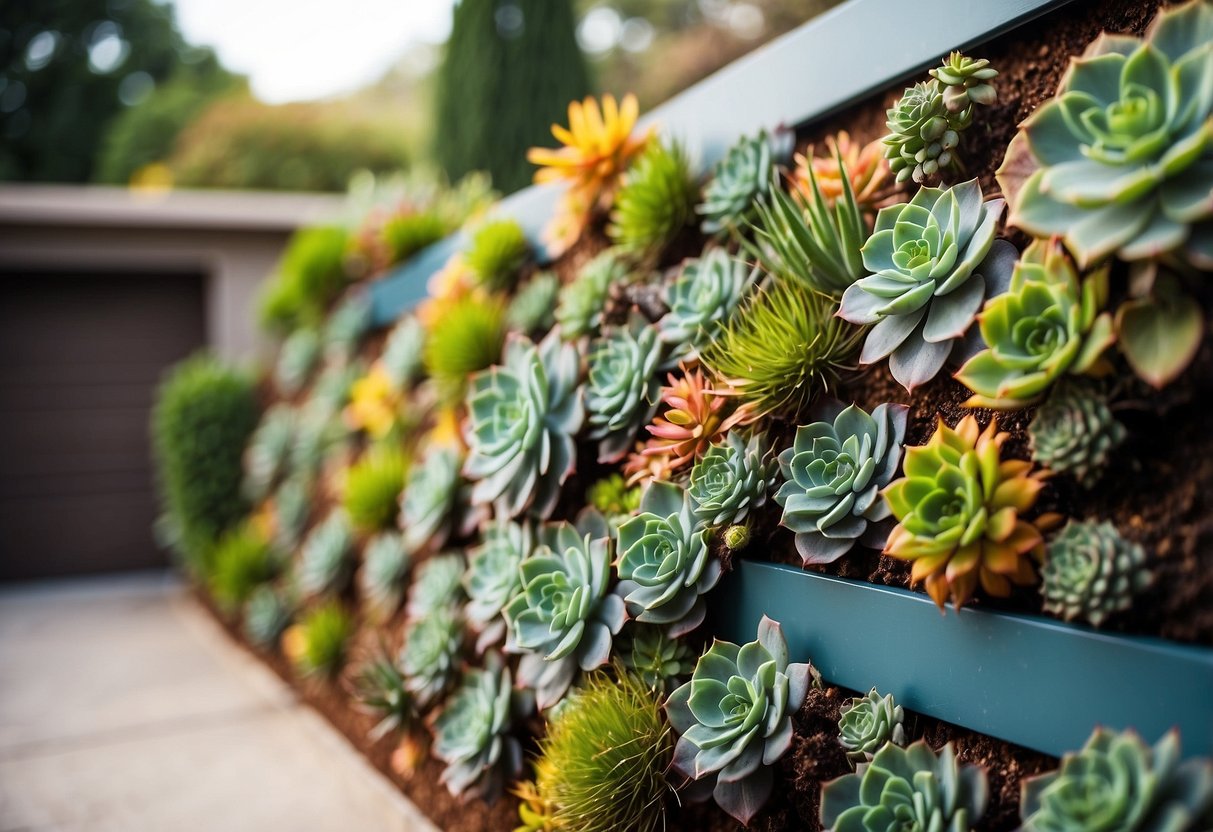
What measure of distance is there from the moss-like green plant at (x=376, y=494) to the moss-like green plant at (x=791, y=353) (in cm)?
168

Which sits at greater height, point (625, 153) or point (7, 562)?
point (625, 153)

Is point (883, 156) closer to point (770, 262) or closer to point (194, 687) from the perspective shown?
point (770, 262)

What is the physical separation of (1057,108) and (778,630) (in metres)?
0.94

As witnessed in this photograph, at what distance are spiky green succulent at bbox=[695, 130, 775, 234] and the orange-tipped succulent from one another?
2.55 ft

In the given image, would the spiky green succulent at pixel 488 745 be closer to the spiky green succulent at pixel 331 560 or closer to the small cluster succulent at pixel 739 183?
the small cluster succulent at pixel 739 183

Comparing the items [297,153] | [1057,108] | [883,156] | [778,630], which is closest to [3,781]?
[778,630]

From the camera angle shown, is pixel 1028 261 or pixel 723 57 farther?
pixel 723 57

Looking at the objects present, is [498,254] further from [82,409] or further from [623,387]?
[82,409]

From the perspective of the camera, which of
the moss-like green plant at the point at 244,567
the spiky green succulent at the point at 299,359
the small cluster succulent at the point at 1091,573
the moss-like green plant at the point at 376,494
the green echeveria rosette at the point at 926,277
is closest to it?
the small cluster succulent at the point at 1091,573

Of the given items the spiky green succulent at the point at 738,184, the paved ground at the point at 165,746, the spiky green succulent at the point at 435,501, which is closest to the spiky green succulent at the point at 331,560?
the paved ground at the point at 165,746

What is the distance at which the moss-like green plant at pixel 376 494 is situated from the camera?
3.11m

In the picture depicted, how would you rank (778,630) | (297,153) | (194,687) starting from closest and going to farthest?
1. (778,630)
2. (194,687)
3. (297,153)

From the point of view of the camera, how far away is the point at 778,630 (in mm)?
1616

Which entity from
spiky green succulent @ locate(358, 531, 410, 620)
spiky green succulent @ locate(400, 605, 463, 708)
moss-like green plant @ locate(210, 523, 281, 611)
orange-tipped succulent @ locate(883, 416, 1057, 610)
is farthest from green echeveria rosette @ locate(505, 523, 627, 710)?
moss-like green plant @ locate(210, 523, 281, 611)
